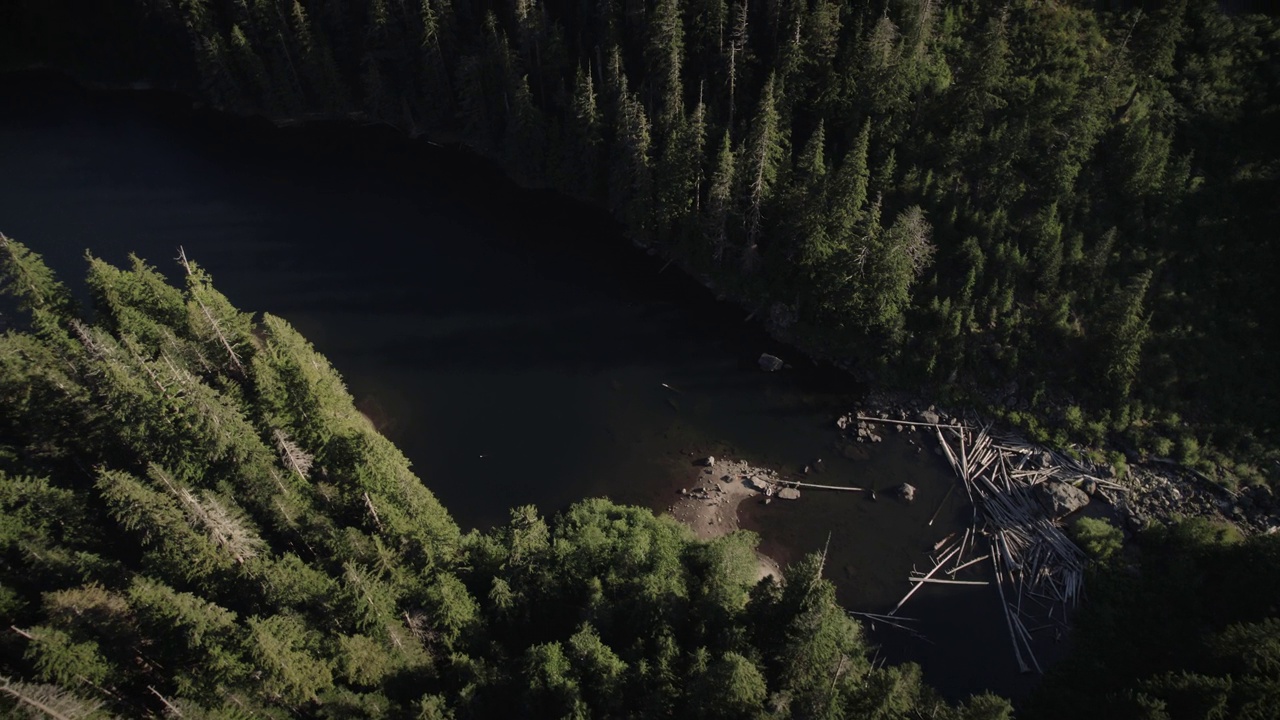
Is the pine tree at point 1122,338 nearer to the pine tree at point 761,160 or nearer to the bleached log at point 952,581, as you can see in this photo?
the bleached log at point 952,581

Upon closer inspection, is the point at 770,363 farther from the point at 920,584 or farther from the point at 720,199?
the point at 920,584

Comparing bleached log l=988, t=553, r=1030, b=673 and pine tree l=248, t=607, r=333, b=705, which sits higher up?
pine tree l=248, t=607, r=333, b=705

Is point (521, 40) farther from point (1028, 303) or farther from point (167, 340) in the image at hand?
point (1028, 303)

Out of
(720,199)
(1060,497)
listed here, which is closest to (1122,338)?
(1060,497)

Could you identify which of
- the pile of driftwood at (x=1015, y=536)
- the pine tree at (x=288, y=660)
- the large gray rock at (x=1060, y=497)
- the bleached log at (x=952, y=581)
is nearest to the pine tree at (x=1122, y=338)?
the pile of driftwood at (x=1015, y=536)

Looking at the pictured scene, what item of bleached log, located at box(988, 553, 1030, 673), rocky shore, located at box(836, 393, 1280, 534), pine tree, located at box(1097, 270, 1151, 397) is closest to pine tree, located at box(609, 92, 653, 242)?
pine tree, located at box(1097, 270, 1151, 397)

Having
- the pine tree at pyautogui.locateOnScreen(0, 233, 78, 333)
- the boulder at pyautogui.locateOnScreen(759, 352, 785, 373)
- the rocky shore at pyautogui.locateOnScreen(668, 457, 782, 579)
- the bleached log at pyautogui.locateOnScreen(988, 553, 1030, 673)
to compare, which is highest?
the pine tree at pyautogui.locateOnScreen(0, 233, 78, 333)

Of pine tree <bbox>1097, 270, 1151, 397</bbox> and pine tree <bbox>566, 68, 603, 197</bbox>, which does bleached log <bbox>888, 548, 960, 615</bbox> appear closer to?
pine tree <bbox>1097, 270, 1151, 397</bbox>

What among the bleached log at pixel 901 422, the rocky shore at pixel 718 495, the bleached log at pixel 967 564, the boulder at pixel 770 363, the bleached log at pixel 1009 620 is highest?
the boulder at pixel 770 363
